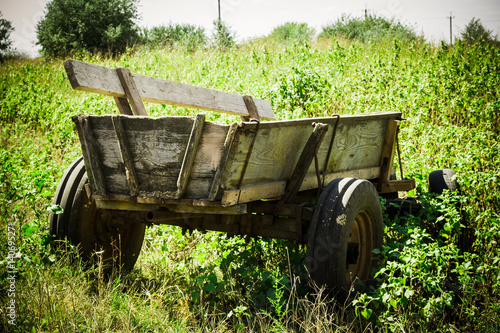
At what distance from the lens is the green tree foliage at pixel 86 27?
679 inches

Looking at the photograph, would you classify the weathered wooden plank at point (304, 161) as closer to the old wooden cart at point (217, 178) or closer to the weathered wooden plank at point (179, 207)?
the old wooden cart at point (217, 178)

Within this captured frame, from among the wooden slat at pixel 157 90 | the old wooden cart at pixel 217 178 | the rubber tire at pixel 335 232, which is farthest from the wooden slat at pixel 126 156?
the rubber tire at pixel 335 232

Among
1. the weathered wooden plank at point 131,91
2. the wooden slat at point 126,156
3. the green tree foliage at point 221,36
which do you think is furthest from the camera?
the green tree foliage at point 221,36

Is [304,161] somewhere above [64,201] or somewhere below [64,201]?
above

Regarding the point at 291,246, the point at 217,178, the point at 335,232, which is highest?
the point at 217,178

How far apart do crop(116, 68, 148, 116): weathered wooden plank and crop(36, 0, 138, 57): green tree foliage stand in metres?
14.6

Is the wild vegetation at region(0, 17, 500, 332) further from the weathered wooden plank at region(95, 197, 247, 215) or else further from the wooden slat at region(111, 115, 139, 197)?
the wooden slat at region(111, 115, 139, 197)

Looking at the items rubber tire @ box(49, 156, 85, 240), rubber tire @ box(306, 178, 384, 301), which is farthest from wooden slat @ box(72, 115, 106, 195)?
rubber tire @ box(306, 178, 384, 301)

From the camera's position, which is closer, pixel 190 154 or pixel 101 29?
pixel 190 154

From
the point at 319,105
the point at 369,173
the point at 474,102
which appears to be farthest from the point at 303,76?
the point at 369,173

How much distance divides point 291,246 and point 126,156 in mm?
2168

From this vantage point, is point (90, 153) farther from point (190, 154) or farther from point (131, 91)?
point (190, 154)

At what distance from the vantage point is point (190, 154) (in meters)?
2.57

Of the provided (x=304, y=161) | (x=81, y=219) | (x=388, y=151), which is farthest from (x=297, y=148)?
(x=81, y=219)
